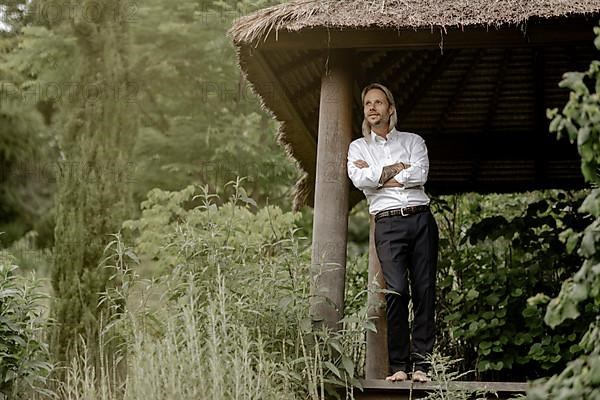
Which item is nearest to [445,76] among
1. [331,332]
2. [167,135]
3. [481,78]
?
[481,78]

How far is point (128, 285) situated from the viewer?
5.58m

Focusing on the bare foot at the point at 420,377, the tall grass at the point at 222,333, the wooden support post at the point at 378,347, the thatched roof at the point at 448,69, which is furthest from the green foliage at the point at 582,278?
the wooden support post at the point at 378,347

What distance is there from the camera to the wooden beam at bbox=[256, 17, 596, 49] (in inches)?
241

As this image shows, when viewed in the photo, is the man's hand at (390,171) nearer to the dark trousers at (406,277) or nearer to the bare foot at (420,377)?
the dark trousers at (406,277)

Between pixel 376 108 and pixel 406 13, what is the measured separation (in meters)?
0.71

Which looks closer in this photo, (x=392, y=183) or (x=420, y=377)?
(x=420, y=377)

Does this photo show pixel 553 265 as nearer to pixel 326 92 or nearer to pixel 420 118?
pixel 420 118

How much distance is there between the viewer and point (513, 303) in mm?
7895

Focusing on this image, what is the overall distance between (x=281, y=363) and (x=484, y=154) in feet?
13.5

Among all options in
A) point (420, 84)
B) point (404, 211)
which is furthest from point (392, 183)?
point (420, 84)

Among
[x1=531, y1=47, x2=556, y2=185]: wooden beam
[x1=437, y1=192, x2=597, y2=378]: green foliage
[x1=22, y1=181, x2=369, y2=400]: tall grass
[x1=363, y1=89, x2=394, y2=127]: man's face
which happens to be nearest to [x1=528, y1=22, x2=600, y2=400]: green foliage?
[x1=22, y1=181, x2=369, y2=400]: tall grass

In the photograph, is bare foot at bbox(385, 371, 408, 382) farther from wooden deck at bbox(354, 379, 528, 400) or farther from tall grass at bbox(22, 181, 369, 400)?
tall grass at bbox(22, 181, 369, 400)

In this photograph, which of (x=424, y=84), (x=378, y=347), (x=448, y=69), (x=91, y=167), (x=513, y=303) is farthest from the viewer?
(x=91, y=167)

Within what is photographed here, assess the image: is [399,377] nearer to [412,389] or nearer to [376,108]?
[412,389]
